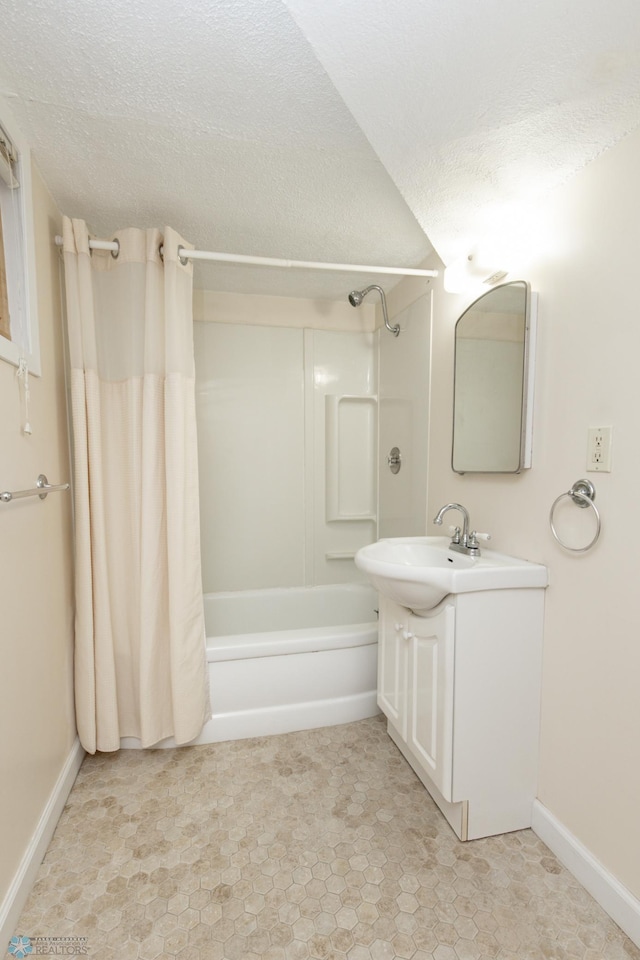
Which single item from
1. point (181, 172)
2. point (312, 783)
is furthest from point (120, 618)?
point (181, 172)

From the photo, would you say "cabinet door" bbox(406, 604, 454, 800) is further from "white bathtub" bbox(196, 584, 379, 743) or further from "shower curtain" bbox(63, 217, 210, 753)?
"shower curtain" bbox(63, 217, 210, 753)

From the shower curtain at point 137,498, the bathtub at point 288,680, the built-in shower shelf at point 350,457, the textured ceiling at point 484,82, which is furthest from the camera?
the built-in shower shelf at point 350,457

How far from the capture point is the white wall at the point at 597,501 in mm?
1044

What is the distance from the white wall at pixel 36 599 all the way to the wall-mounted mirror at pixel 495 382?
1.52 m

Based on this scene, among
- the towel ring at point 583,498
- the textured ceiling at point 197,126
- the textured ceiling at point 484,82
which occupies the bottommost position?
the towel ring at point 583,498

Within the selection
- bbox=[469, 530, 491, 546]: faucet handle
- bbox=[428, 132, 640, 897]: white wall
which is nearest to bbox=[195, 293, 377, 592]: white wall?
bbox=[469, 530, 491, 546]: faucet handle

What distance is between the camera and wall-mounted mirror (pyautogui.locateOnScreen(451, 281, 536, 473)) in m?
1.37

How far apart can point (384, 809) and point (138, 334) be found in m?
1.95

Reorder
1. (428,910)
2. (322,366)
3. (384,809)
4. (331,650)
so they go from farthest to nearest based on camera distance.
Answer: (322,366), (331,650), (384,809), (428,910)

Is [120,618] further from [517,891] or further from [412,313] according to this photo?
[412,313]

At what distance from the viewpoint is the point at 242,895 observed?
115cm

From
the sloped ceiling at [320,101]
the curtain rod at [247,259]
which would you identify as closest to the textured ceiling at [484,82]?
the sloped ceiling at [320,101]
